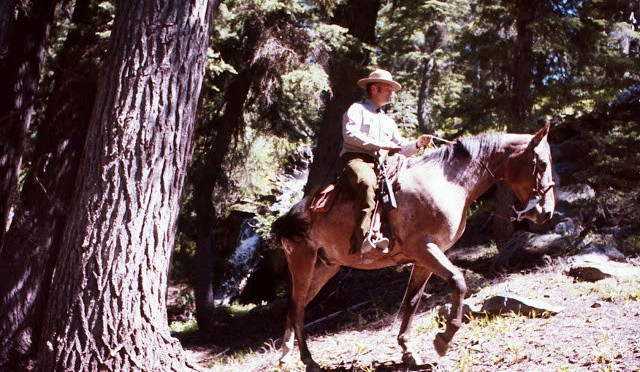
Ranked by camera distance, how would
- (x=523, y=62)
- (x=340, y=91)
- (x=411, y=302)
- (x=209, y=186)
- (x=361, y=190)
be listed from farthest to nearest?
(x=209, y=186), (x=340, y=91), (x=523, y=62), (x=411, y=302), (x=361, y=190)

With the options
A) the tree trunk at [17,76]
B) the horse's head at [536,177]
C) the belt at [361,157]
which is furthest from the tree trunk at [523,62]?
the tree trunk at [17,76]

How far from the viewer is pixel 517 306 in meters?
7.96

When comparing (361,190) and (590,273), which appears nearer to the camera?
(361,190)

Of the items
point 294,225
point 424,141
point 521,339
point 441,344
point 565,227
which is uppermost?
point 424,141

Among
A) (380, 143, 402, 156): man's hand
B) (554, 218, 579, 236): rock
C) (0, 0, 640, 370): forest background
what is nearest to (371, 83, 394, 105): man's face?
(380, 143, 402, 156): man's hand

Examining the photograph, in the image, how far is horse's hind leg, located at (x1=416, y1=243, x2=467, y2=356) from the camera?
6.08 metres

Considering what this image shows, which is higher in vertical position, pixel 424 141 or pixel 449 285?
pixel 424 141

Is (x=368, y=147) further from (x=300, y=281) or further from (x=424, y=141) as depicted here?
(x=300, y=281)

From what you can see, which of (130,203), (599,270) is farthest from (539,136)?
(130,203)

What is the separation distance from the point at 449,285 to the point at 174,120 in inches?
125

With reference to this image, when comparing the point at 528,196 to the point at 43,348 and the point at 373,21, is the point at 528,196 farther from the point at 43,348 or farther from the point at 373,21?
the point at 373,21

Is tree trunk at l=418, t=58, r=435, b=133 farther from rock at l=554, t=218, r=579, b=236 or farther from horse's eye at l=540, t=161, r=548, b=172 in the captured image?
horse's eye at l=540, t=161, r=548, b=172

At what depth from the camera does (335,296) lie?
511 inches

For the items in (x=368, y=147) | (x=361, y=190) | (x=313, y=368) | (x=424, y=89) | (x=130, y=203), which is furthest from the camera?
(x=424, y=89)
